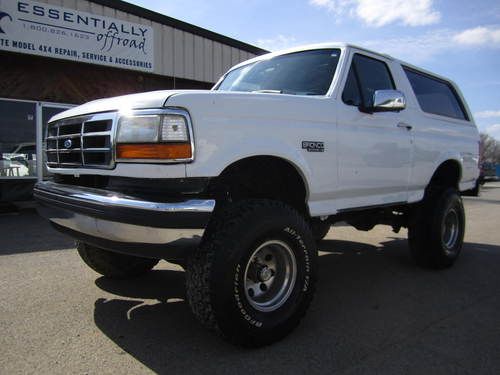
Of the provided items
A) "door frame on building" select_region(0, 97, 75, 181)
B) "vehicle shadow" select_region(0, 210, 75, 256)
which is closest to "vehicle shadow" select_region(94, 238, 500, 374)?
"vehicle shadow" select_region(0, 210, 75, 256)

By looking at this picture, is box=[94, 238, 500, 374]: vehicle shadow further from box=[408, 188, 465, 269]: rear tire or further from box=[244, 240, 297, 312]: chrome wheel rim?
box=[244, 240, 297, 312]: chrome wheel rim

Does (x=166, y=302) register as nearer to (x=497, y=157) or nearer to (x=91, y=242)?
(x=91, y=242)

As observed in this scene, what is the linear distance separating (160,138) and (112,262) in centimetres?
190

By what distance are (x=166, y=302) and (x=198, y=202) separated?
1.50 m

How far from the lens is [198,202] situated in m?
2.49

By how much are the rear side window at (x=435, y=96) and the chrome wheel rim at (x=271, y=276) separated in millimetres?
2659

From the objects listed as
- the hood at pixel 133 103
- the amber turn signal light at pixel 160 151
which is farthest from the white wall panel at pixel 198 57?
the amber turn signal light at pixel 160 151

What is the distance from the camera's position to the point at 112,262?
13.1 feet

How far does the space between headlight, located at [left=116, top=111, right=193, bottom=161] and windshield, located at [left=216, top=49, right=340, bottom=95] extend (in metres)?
1.29

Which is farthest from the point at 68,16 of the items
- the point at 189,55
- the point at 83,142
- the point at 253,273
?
the point at 253,273

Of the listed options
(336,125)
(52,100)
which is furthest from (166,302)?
(52,100)

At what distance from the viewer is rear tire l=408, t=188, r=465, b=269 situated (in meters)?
4.73

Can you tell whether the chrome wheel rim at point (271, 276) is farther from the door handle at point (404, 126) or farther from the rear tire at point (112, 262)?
the door handle at point (404, 126)

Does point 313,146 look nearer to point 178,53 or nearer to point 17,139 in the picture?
point 17,139
